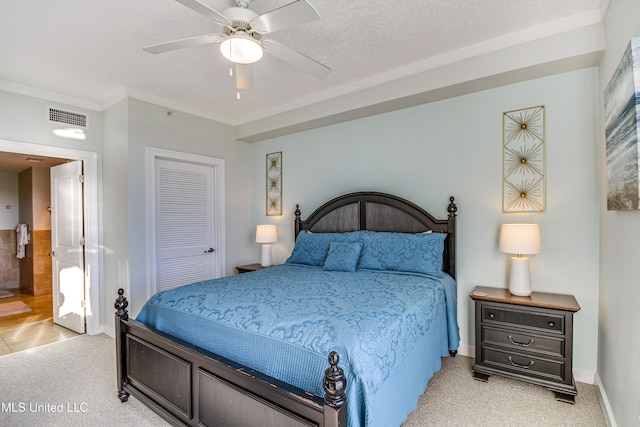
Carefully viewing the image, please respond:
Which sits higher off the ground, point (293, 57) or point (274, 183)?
point (293, 57)

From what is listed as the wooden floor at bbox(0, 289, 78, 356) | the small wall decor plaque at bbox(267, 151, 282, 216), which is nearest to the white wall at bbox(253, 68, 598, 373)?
the small wall decor plaque at bbox(267, 151, 282, 216)

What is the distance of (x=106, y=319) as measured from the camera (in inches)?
155

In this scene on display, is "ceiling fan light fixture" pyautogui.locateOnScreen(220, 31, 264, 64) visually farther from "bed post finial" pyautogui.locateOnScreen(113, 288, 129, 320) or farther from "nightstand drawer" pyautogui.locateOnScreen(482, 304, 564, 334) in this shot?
"nightstand drawer" pyautogui.locateOnScreen(482, 304, 564, 334)

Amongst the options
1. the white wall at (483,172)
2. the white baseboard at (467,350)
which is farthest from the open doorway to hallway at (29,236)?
the white baseboard at (467,350)

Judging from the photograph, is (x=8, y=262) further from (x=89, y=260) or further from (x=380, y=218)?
(x=380, y=218)

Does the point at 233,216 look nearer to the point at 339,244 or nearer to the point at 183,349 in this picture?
the point at 339,244

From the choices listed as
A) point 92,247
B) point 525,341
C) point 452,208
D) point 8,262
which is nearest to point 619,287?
point 525,341

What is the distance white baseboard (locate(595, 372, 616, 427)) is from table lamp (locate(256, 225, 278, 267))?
349 centimetres

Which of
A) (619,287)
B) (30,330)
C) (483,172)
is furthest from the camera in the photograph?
(30,330)

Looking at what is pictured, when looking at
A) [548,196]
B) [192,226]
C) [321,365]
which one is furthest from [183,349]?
[548,196]

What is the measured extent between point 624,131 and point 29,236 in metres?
8.71

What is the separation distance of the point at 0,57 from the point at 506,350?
5.00 m

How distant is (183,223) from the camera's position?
423 cm

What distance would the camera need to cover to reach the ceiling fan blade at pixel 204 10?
1693mm
